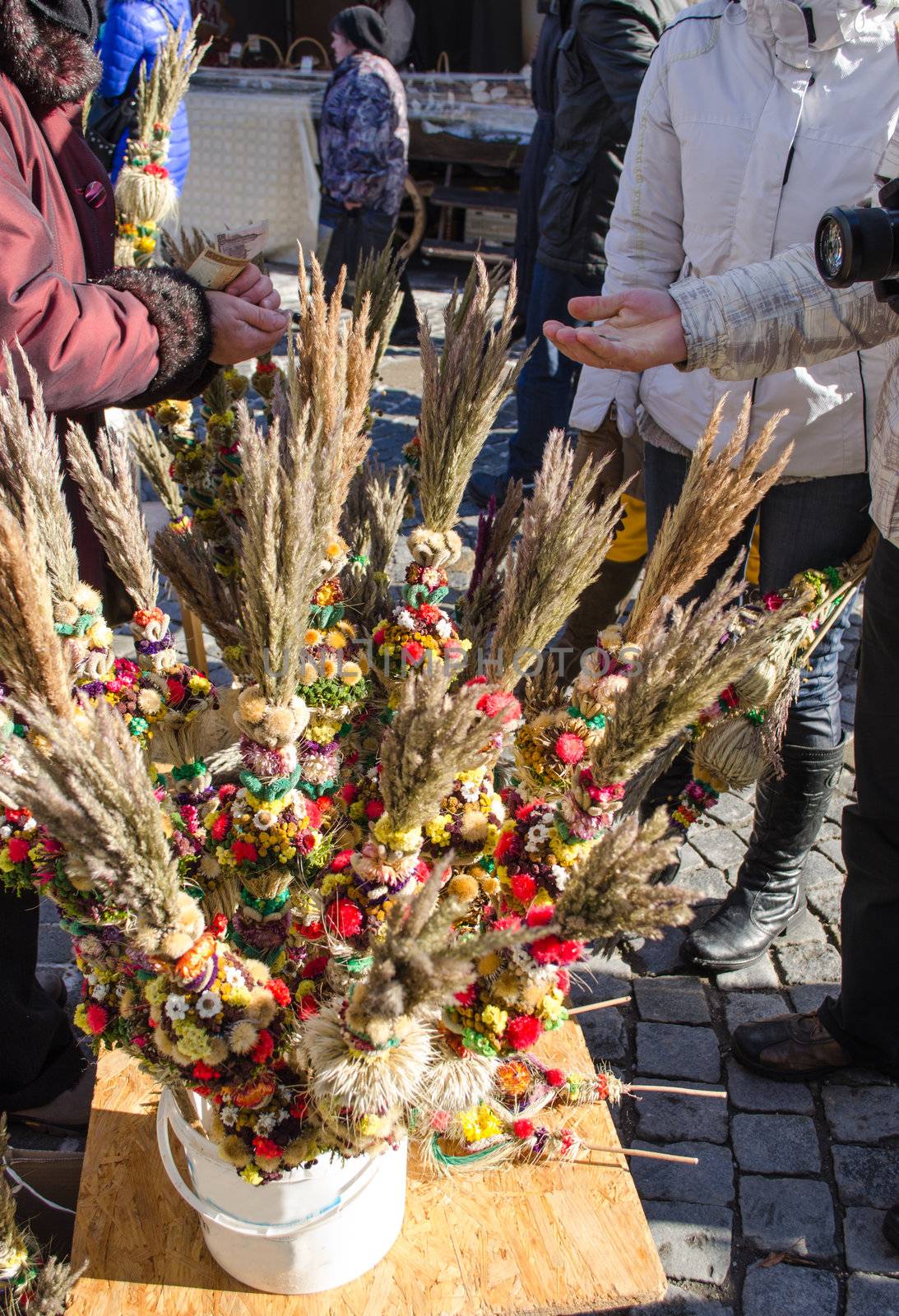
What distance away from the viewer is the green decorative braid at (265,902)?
1260 millimetres

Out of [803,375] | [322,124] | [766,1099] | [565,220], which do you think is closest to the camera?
[803,375]

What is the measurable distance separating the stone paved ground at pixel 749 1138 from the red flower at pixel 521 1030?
0.83 meters

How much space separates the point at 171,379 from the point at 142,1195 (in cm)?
121

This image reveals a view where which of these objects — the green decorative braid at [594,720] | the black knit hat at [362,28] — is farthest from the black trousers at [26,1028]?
the black knit hat at [362,28]

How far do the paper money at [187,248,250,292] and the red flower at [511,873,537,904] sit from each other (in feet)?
3.57

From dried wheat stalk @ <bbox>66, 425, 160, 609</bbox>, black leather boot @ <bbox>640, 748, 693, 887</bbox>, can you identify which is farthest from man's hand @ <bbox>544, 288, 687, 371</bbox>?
black leather boot @ <bbox>640, 748, 693, 887</bbox>

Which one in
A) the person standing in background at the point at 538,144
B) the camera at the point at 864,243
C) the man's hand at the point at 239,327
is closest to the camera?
the camera at the point at 864,243

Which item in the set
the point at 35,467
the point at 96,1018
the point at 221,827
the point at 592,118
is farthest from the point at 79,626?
the point at 592,118

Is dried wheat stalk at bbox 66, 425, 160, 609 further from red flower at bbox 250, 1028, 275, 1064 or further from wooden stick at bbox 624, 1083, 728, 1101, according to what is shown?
wooden stick at bbox 624, 1083, 728, 1101

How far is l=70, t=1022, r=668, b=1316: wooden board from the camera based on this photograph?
1.22 metres

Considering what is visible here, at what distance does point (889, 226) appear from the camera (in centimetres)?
131

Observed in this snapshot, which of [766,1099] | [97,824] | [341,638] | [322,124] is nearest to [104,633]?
[341,638]

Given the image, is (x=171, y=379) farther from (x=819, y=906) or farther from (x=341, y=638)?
(x=819, y=906)

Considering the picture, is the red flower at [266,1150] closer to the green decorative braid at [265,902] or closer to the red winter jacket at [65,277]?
the green decorative braid at [265,902]
